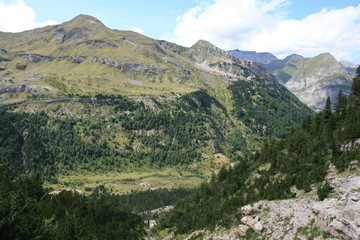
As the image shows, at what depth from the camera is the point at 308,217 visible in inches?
2424

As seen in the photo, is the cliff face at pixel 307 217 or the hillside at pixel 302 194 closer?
the cliff face at pixel 307 217

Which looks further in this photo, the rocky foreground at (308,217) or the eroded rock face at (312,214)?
the rocky foreground at (308,217)

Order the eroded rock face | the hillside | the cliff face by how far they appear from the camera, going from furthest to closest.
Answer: the hillside → the cliff face → the eroded rock face

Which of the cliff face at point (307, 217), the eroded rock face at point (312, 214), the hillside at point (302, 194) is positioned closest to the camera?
the eroded rock face at point (312, 214)

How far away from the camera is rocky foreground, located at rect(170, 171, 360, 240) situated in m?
54.2

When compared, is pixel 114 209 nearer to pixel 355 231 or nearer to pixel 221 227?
pixel 221 227

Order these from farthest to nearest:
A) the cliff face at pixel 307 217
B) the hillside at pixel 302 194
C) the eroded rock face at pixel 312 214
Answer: the hillside at pixel 302 194 → the cliff face at pixel 307 217 → the eroded rock face at pixel 312 214

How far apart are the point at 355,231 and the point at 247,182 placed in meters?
58.3

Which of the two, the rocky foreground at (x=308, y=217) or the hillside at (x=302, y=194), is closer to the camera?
the rocky foreground at (x=308, y=217)

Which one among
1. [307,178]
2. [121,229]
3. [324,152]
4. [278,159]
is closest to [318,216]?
[307,178]

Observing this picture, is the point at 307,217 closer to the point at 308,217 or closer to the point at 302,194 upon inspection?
the point at 308,217

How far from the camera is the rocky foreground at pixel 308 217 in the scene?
5419 cm

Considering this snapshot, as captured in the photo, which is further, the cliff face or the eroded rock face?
the cliff face

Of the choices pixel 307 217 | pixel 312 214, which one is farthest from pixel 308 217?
pixel 312 214
